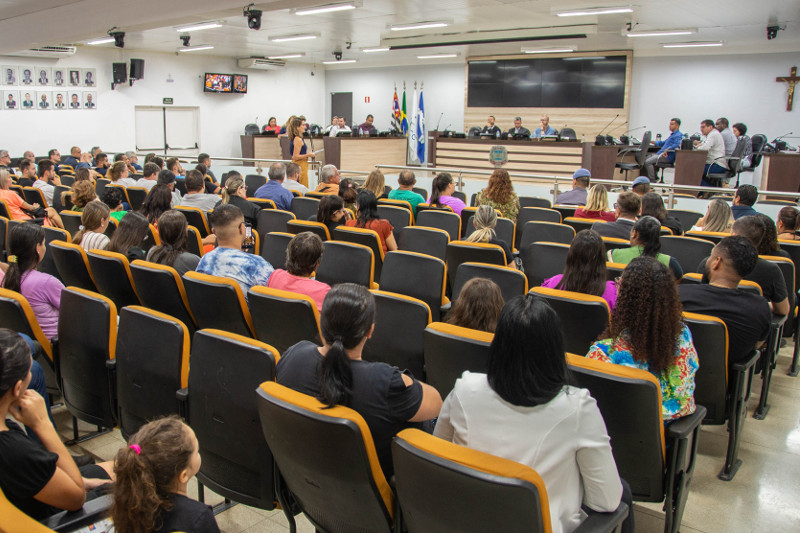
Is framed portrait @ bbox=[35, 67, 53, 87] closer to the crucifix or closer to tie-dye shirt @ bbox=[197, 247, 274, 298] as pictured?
tie-dye shirt @ bbox=[197, 247, 274, 298]

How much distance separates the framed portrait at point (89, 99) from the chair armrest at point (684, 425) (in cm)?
1590

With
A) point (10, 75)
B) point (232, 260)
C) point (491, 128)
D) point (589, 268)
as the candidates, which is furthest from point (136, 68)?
point (589, 268)


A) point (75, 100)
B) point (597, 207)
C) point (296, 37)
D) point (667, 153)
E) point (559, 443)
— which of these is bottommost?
point (559, 443)

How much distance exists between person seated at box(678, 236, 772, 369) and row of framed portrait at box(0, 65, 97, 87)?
14958 mm

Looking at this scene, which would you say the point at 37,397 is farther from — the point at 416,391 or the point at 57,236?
the point at 57,236

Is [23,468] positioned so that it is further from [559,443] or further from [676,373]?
[676,373]

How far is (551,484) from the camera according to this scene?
1668 millimetres

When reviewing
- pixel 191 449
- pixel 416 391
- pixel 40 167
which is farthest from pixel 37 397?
pixel 40 167

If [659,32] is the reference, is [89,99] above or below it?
below

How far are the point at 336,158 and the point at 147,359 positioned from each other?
12.0 metres

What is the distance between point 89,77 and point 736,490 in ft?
52.6

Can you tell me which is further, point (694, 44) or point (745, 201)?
point (694, 44)

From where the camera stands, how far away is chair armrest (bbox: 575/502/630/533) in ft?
5.38

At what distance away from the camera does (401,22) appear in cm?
1157
